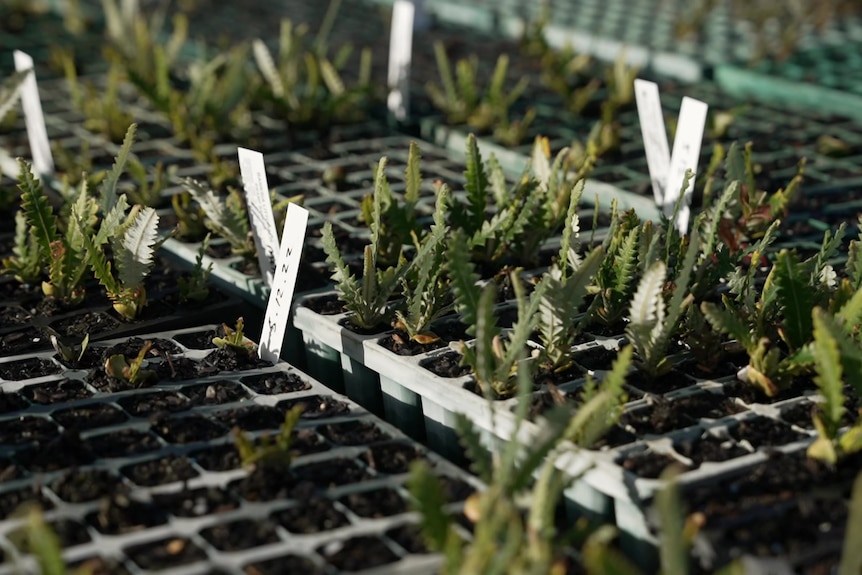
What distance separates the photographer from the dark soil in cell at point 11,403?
163cm

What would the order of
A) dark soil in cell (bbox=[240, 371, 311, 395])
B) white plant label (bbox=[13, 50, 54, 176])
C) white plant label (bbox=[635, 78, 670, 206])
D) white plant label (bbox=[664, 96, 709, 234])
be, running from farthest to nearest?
white plant label (bbox=[13, 50, 54, 176]) → white plant label (bbox=[635, 78, 670, 206]) → white plant label (bbox=[664, 96, 709, 234]) → dark soil in cell (bbox=[240, 371, 311, 395])

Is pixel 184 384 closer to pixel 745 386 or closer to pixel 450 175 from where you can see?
pixel 745 386

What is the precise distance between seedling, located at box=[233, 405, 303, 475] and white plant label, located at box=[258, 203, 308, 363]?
0.91 ft

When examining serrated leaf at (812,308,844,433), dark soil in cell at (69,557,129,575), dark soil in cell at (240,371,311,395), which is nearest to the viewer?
dark soil in cell at (69,557,129,575)

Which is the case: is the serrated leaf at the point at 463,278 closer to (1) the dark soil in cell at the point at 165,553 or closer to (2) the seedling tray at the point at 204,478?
(2) the seedling tray at the point at 204,478

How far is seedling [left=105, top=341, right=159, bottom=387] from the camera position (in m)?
1.67

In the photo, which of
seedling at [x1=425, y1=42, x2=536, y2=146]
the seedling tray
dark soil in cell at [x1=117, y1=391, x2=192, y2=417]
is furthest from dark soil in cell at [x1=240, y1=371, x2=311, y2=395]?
seedling at [x1=425, y1=42, x2=536, y2=146]

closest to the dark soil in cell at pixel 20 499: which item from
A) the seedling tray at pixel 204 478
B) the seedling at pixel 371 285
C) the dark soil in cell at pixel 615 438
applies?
the seedling tray at pixel 204 478

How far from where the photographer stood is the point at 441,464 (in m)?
1.46

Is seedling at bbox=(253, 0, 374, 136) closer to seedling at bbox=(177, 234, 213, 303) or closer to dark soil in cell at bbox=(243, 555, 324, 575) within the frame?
seedling at bbox=(177, 234, 213, 303)

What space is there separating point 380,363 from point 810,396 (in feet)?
2.00

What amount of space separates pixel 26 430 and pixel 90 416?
0.08m

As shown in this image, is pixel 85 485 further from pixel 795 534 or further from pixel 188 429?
pixel 795 534

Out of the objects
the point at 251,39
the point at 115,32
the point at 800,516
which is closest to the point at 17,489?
the point at 800,516
